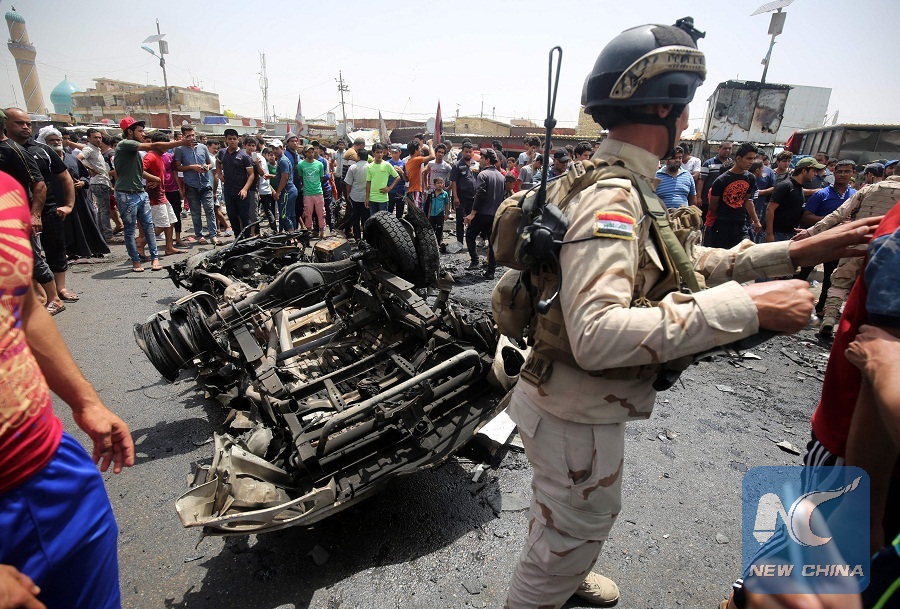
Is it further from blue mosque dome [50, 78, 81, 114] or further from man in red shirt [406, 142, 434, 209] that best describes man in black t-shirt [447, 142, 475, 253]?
blue mosque dome [50, 78, 81, 114]

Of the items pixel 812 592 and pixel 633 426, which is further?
pixel 633 426

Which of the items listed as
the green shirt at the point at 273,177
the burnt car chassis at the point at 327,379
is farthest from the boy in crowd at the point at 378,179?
the burnt car chassis at the point at 327,379

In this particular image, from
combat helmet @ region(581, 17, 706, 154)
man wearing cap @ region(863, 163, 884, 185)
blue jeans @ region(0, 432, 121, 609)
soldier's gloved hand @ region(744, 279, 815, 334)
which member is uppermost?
combat helmet @ region(581, 17, 706, 154)

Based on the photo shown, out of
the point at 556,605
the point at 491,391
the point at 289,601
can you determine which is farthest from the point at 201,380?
the point at 556,605

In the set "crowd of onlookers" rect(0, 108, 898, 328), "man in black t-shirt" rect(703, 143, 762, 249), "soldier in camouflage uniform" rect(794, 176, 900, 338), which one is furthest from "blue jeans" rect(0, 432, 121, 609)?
"man in black t-shirt" rect(703, 143, 762, 249)

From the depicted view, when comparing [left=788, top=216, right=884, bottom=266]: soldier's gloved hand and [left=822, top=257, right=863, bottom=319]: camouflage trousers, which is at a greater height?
[left=788, top=216, right=884, bottom=266]: soldier's gloved hand

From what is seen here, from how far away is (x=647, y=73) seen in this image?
1444mm

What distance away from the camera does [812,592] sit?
991mm

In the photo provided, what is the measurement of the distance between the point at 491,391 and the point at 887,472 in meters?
2.04

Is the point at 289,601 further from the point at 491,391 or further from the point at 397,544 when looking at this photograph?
the point at 491,391

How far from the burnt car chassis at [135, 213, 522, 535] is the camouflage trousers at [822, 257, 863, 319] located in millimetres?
4794

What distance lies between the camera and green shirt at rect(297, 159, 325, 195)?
9.78 m

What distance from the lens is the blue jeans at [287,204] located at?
1046 cm

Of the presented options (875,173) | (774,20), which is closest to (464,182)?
(875,173)
